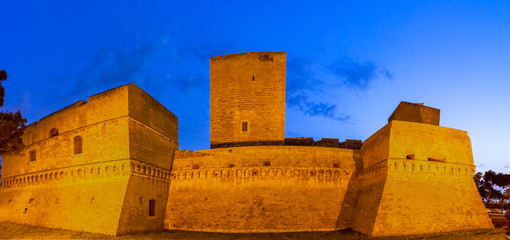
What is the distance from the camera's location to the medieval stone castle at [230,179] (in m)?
15.6

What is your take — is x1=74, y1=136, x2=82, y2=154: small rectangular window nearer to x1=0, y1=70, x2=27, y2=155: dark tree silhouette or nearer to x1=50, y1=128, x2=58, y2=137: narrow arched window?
x1=50, y1=128, x2=58, y2=137: narrow arched window

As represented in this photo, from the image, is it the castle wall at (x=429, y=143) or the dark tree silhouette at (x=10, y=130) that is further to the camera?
the dark tree silhouette at (x=10, y=130)

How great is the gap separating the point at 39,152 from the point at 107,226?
867cm

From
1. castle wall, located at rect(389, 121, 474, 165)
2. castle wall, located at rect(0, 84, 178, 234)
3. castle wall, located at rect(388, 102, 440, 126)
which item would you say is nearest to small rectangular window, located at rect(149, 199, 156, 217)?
castle wall, located at rect(0, 84, 178, 234)

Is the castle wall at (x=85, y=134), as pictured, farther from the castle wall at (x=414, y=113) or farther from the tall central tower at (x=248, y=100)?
the castle wall at (x=414, y=113)

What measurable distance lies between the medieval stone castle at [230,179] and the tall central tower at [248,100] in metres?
2.90

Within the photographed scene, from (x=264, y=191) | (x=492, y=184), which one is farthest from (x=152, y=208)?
(x=492, y=184)

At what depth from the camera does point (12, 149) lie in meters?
19.1

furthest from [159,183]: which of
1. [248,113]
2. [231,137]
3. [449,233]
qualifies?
[449,233]

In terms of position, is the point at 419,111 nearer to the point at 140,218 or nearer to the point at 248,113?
the point at 248,113

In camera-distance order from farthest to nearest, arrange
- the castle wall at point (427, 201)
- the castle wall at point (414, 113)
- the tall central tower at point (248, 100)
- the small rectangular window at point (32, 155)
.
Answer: the tall central tower at point (248, 100) → the small rectangular window at point (32, 155) → the castle wall at point (414, 113) → the castle wall at point (427, 201)

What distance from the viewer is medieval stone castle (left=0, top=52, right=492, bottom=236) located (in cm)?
1562

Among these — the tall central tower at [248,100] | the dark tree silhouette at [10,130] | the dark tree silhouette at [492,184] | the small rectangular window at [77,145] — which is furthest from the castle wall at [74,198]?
the dark tree silhouette at [492,184]

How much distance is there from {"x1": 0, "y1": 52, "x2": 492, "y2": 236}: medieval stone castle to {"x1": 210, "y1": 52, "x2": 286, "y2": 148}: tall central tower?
2.90 m
